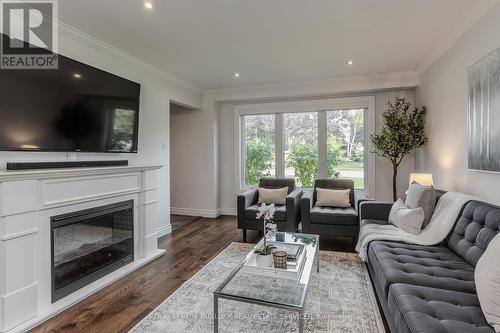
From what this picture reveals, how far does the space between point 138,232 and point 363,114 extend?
159 inches

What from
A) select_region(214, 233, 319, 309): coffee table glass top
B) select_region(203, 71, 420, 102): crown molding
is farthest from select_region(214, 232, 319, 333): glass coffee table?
select_region(203, 71, 420, 102): crown molding

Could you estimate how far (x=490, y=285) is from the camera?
1.36m

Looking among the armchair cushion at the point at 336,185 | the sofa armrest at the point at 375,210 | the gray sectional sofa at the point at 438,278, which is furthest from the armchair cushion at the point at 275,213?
the gray sectional sofa at the point at 438,278

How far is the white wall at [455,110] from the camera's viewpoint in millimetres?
2383

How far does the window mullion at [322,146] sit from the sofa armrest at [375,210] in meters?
1.70

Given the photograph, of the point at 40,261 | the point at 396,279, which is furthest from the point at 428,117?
the point at 40,261

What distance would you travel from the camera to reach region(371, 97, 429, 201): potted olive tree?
153 inches

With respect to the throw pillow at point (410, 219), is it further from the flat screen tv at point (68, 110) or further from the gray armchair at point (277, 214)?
the flat screen tv at point (68, 110)

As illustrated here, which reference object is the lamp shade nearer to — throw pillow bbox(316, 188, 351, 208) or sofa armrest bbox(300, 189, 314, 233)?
throw pillow bbox(316, 188, 351, 208)

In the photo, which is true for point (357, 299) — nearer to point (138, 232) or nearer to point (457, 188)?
point (457, 188)

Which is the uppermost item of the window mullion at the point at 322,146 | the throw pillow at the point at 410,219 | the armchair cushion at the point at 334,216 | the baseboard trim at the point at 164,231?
the window mullion at the point at 322,146

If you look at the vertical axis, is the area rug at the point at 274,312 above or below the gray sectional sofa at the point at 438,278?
below

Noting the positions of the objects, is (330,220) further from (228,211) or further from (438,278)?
(228,211)

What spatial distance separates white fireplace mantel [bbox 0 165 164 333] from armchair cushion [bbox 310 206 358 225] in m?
2.40
